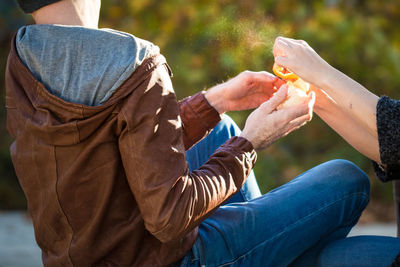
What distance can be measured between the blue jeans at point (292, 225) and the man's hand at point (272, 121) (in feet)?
0.70

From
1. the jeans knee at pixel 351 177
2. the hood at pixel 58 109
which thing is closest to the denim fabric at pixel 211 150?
the jeans knee at pixel 351 177

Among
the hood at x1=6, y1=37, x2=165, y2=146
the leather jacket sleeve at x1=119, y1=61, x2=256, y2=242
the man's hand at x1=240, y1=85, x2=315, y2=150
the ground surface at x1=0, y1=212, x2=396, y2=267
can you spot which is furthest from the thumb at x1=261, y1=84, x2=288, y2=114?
the ground surface at x1=0, y1=212, x2=396, y2=267

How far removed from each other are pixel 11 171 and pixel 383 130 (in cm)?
398

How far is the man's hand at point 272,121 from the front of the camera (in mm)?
1560

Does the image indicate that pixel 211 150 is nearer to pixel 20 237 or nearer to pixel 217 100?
pixel 217 100

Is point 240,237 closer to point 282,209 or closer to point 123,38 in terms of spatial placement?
point 282,209

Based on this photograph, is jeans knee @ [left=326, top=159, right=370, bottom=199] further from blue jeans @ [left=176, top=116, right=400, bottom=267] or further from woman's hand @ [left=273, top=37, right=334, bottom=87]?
woman's hand @ [left=273, top=37, right=334, bottom=87]

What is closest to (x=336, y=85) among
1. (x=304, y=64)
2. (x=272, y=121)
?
(x=304, y=64)

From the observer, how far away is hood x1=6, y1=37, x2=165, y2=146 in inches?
53.1

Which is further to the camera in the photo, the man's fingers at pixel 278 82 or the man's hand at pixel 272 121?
the man's fingers at pixel 278 82

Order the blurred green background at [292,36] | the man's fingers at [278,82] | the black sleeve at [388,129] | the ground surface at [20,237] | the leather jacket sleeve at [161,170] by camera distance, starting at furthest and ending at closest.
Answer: the blurred green background at [292,36] → the ground surface at [20,237] → the man's fingers at [278,82] → the black sleeve at [388,129] → the leather jacket sleeve at [161,170]

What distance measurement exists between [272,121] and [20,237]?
286 cm

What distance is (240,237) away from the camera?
5.28 feet

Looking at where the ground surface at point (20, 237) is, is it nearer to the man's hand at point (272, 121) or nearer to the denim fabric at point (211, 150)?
the denim fabric at point (211, 150)
